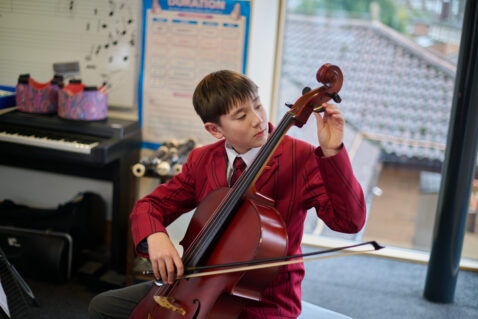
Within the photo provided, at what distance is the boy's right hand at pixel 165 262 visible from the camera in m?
1.27

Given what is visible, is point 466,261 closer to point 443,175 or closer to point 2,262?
point 443,175

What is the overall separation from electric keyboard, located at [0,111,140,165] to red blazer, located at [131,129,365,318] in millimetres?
1032

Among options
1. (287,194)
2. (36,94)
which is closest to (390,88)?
(287,194)

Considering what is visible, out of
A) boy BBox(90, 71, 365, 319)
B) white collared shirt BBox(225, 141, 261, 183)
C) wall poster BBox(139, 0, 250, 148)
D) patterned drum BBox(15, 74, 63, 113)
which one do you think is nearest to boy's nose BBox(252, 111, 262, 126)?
boy BBox(90, 71, 365, 319)

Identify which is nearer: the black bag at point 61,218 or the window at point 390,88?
the black bag at point 61,218

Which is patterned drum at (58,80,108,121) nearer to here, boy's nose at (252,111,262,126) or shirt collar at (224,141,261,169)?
shirt collar at (224,141,261,169)

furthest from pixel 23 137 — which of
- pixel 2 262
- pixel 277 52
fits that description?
pixel 277 52

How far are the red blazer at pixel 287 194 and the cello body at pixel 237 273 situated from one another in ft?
0.34

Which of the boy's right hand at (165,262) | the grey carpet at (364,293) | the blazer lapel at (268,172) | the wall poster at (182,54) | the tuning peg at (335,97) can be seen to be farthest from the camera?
the wall poster at (182,54)

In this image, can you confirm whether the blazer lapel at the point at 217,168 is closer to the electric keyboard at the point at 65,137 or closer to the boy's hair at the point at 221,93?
the boy's hair at the point at 221,93

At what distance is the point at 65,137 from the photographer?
2568 millimetres

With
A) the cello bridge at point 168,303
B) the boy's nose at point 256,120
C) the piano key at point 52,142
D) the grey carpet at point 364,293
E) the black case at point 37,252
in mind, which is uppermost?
the boy's nose at point 256,120

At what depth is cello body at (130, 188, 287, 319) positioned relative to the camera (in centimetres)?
119

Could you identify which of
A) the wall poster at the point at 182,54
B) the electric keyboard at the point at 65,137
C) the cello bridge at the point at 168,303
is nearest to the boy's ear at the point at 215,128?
the cello bridge at the point at 168,303
